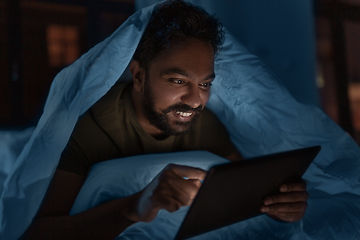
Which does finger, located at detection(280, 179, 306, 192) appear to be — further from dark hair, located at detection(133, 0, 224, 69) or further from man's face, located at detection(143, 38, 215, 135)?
dark hair, located at detection(133, 0, 224, 69)

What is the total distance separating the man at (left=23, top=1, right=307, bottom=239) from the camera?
0.66m

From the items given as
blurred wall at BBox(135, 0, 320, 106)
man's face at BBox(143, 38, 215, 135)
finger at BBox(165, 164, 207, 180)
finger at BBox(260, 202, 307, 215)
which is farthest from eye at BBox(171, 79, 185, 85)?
blurred wall at BBox(135, 0, 320, 106)

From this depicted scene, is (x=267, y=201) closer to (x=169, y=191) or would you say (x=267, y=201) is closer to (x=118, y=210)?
(x=169, y=191)

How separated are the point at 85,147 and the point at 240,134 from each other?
1.96ft

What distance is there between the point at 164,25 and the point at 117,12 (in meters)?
1.42

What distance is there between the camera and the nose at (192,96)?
0.90 metres

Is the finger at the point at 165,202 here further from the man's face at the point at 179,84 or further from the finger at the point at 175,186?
the man's face at the point at 179,84

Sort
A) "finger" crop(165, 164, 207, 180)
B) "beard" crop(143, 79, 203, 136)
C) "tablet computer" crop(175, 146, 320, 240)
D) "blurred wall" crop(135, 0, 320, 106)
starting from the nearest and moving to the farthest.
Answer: "tablet computer" crop(175, 146, 320, 240), "finger" crop(165, 164, 207, 180), "beard" crop(143, 79, 203, 136), "blurred wall" crop(135, 0, 320, 106)

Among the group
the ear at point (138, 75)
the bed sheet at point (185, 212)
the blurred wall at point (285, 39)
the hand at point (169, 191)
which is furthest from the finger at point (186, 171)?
the blurred wall at point (285, 39)

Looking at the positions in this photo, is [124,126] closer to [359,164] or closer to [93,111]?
[93,111]

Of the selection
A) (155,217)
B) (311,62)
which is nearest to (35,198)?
(155,217)

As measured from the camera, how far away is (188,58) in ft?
2.89

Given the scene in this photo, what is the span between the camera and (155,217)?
0.69m

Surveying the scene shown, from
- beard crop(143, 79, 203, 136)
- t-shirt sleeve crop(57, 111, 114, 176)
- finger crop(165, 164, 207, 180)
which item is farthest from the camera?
beard crop(143, 79, 203, 136)
